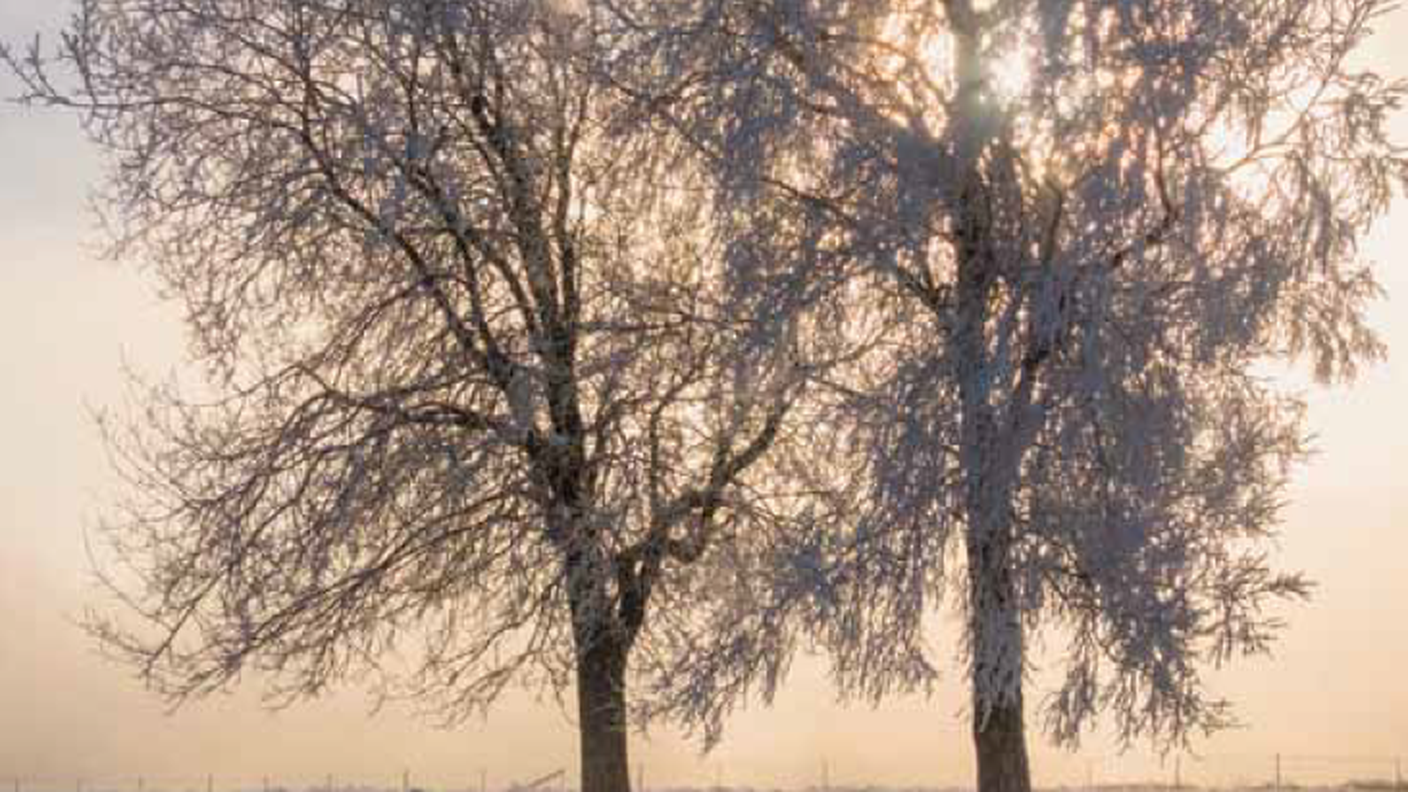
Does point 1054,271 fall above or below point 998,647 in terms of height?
above

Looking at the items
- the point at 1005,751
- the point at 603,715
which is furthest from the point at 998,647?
the point at 603,715

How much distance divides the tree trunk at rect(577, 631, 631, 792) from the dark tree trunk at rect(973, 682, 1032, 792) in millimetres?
3610

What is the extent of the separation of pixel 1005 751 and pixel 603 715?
4079mm

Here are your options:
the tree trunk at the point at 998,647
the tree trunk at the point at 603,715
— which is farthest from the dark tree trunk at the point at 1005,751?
the tree trunk at the point at 603,715

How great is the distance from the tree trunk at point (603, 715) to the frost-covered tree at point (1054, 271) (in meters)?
3.89

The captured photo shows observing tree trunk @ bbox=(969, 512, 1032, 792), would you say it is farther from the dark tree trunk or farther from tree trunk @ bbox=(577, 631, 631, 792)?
tree trunk @ bbox=(577, 631, 631, 792)

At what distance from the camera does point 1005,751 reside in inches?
490

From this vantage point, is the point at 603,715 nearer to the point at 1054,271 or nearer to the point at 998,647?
the point at 998,647

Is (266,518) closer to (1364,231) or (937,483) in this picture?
(937,483)

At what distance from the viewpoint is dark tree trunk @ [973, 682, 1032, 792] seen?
1244 centimetres

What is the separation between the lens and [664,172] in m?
13.6

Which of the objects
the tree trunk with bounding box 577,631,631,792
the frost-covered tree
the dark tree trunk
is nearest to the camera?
the frost-covered tree

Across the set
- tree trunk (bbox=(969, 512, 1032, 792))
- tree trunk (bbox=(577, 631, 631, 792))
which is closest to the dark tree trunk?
tree trunk (bbox=(969, 512, 1032, 792))

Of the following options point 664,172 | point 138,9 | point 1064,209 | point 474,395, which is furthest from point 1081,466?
point 138,9
